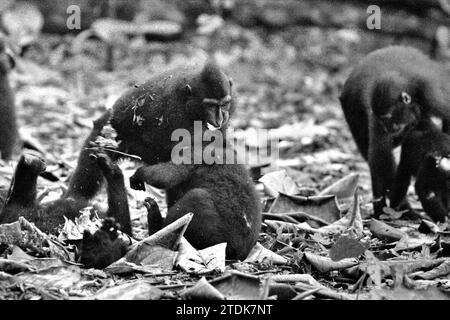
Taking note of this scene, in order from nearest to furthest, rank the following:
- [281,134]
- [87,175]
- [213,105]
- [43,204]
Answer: [43,204] → [213,105] → [87,175] → [281,134]

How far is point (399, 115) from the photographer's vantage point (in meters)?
7.52

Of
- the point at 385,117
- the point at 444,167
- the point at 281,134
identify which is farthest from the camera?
the point at 281,134

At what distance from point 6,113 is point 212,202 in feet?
13.5

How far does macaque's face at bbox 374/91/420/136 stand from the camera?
7.51m

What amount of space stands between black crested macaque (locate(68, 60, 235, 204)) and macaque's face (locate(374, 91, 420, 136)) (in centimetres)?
214

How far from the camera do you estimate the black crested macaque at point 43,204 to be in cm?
534

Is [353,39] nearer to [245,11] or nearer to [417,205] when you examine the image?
[245,11]

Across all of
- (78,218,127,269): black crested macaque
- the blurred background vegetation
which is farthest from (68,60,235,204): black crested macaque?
the blurred background vegetation

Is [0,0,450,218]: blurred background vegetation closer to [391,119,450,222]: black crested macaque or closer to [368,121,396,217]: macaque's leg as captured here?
[368,121,396,217]: macaque's leg

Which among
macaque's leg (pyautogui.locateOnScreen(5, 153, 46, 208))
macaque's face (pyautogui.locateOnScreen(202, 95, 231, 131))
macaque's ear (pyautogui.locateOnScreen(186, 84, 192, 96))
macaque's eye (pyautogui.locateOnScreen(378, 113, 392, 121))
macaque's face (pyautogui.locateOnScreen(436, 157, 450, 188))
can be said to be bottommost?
macaque's face (pyautogui.locateOnScreen(436, 157, 450, 188))

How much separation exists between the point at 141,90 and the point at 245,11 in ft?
29.4

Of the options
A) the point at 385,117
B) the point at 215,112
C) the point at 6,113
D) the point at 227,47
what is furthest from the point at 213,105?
the point at 227,47

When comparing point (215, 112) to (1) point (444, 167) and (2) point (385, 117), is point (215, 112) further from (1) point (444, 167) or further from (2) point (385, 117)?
(1) point (444, 167)
